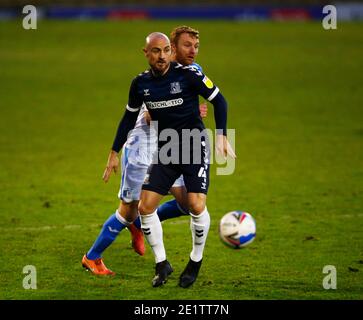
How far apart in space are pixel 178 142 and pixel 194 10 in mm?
39284

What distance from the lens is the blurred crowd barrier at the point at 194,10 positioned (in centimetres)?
4612

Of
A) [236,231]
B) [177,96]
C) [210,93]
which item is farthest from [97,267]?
[210,93]

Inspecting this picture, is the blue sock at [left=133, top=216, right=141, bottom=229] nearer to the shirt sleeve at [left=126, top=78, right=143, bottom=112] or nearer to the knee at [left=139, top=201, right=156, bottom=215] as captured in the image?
the knee at [left=139, top=201, right=156, bottom=215]

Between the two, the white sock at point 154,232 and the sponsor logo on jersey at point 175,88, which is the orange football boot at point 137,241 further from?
the sponsor logo on jersey at point 175,88

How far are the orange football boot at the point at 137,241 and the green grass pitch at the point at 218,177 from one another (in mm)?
118

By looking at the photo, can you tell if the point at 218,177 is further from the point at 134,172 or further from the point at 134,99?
the point at 134,99

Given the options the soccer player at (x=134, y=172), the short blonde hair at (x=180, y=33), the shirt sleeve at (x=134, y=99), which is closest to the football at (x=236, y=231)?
the soccer player at (x=134, y=172)

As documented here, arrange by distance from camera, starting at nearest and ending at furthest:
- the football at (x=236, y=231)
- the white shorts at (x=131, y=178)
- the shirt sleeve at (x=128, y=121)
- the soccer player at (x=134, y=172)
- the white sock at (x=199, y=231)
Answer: the white sock at (x=199, y=231), the shirt sleeve at (x=128, y=121), the soccer player at (x=134, y=172), the white shorts at (x=131, y=178), the football at (x=236, y=231)

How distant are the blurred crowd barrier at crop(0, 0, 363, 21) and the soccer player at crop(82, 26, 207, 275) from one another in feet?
123

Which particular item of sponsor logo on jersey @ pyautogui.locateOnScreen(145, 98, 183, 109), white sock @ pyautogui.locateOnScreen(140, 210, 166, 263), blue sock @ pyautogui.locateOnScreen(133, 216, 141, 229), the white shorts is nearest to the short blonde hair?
sponsor logo on jersey @ pyautogui.locateOnScreen(145, 98, 183, 109)

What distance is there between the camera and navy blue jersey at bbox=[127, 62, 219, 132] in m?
7.77

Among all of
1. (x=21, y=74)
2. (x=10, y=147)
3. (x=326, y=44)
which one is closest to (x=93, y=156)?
(x=10, y=147)
